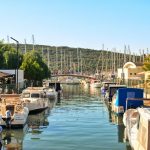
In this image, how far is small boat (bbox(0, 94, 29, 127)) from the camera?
117 ft

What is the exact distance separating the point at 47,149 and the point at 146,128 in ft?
30.3

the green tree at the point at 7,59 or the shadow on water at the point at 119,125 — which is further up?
the green tree at the point at 7,59

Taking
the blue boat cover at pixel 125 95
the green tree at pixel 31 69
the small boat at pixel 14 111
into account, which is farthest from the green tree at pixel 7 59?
the blue boat cover at pixel 125 95

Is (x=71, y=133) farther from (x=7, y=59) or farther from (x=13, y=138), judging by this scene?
(x=7, y=59)

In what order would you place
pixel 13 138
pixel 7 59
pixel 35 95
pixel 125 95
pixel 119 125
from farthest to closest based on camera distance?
pixel 7 59, pixel 35 95, pixel 125 95, pixel 119 125, pixel 13 138

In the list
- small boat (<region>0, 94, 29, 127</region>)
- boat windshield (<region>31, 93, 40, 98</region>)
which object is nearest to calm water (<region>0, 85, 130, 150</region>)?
small boat (<region>0, 94, 29, 127</region>)

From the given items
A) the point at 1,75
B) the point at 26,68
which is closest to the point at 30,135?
the point at 1,75

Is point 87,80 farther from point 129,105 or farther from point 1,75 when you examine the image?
point 129,105

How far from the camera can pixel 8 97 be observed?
1818 inches

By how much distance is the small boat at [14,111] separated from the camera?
35569mm

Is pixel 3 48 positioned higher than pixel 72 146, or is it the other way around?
pixel 3 48

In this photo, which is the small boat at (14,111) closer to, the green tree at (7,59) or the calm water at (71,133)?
the calm water at (71,133)

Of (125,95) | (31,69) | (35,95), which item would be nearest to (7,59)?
(31,69)

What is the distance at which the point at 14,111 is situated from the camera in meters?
38.5
